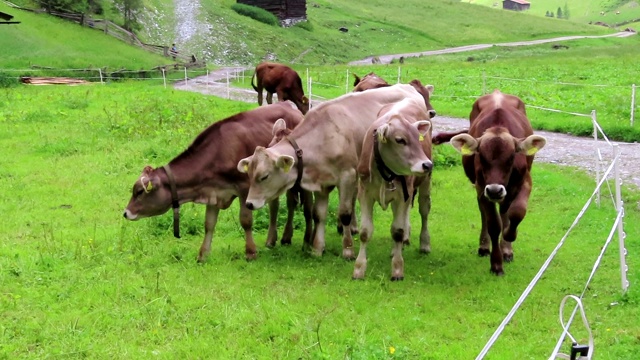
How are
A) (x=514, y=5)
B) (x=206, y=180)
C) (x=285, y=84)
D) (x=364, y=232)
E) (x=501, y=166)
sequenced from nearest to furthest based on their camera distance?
(x=501, y=166) < (x=364, y=232) < (x=206, y=180) < (x=285, y=84) < (x=514, y=5)

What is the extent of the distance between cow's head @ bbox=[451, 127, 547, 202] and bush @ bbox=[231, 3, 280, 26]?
57949 millimetres

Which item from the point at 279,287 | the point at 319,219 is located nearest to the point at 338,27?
the point at 319,219

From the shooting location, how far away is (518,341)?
21.1 ft

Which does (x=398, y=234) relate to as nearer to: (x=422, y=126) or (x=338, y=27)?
(x=422, y=126)

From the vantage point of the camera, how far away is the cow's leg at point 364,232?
8391 millimetres

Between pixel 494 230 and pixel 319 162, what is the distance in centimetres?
245

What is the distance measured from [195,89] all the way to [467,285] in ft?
87.8

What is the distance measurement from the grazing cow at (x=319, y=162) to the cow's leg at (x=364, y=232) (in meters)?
0.42

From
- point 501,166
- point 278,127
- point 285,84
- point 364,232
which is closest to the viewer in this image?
point 501,166

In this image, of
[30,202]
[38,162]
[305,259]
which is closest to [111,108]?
[38,162]

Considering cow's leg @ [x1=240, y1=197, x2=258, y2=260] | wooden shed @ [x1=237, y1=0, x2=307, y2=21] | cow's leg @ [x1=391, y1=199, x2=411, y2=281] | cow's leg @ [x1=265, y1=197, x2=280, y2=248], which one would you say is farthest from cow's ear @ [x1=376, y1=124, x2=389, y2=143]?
wooden shed @ [x1=237, y1=0, x2=307, y2=21]

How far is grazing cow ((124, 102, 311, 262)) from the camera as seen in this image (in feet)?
29.1

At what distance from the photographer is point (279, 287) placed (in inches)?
316

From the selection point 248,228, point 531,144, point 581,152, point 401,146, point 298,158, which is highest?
point 531,144
